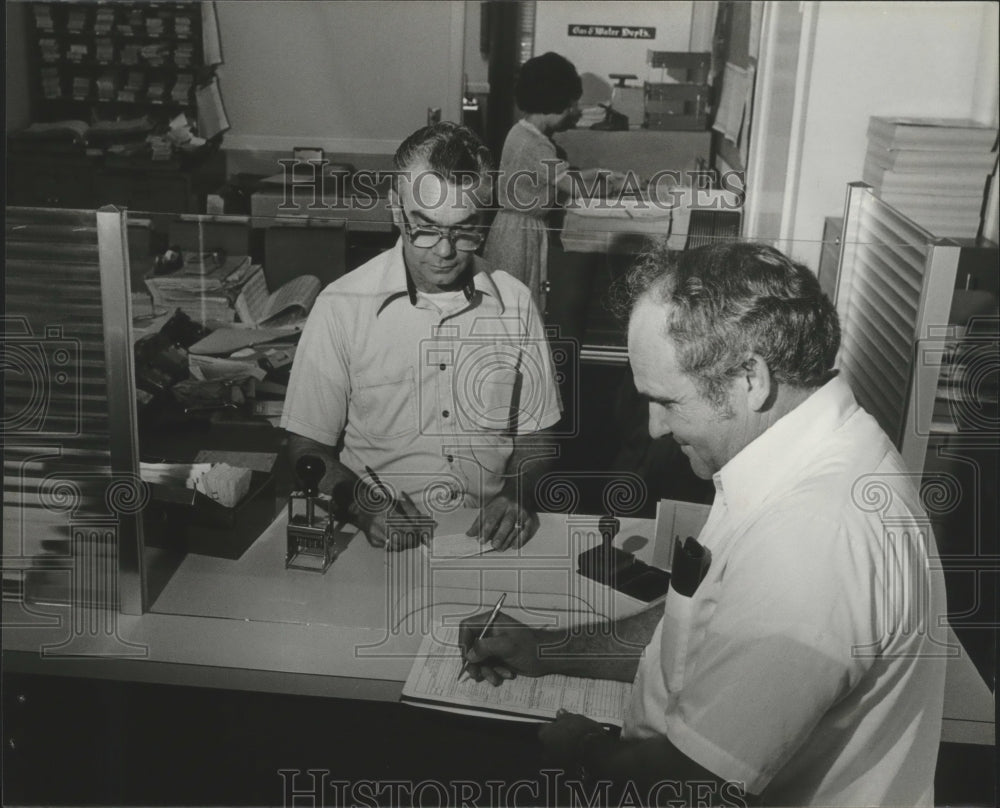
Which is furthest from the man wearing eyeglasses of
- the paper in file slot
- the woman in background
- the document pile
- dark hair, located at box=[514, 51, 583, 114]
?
dark hair, located at box=[514, 51, 583, 114]

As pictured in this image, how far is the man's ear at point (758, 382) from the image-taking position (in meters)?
1.28

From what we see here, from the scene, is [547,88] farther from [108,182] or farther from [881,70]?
[108,182]

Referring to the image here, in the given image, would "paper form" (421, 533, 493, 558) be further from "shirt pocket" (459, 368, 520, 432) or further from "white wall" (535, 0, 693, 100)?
"white wall" (535, 0, 693, 100)

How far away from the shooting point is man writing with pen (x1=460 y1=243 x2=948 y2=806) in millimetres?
1138

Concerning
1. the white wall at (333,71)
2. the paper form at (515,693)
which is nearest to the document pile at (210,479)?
the paper form at (515,693)

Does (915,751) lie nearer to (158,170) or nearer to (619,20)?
(158,170)

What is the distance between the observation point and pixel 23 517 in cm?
175

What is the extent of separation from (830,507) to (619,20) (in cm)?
635

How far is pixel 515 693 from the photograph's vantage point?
1.61 meters

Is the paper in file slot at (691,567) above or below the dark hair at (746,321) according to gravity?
below

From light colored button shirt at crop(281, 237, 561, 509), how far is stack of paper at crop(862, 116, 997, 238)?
47.9 inches

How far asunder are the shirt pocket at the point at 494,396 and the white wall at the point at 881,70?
3.84 feet

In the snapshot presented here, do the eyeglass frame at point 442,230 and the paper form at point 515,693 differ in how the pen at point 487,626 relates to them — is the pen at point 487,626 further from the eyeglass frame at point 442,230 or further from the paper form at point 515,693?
the eyeglass frame at point 442,230

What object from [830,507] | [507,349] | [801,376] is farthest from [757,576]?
[507,349]
